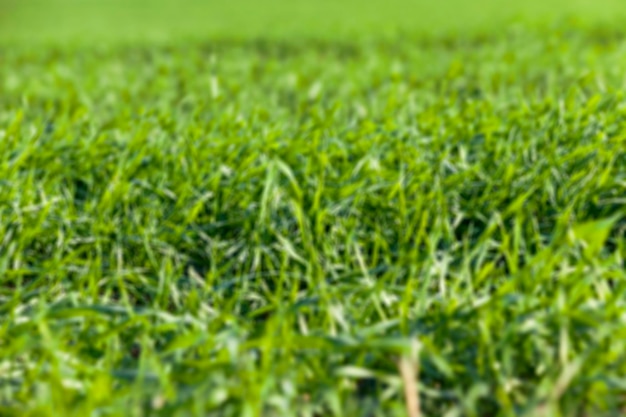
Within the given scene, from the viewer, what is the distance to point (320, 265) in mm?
2297

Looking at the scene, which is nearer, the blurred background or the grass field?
the grass field

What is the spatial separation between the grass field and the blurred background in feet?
19.3

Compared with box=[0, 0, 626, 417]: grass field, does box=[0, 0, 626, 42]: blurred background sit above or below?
above

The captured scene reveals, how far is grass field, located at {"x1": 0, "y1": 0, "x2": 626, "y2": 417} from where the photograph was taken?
1.64m

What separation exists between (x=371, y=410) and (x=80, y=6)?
17869 millimetres

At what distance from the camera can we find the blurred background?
9.88m

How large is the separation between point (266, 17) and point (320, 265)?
490 inches

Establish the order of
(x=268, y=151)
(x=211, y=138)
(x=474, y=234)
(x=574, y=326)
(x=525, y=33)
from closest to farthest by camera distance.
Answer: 1. (x=574, y=326)
2. (x=474, y=234)
3. (x=268, y=151)
4. (x=211, y=138)
5. (x=525, y=33)

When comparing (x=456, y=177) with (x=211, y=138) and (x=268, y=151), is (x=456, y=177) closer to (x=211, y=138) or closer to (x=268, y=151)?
(x=268, y=151)

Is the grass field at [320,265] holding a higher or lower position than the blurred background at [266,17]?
lower

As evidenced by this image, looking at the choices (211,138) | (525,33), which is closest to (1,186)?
(211,138)

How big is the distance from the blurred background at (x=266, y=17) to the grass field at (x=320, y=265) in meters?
5.88

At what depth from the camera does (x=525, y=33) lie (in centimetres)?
844

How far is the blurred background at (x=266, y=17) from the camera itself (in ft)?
32.4
